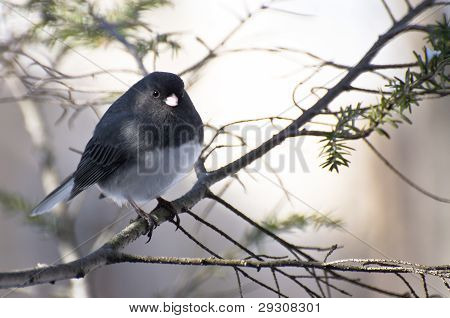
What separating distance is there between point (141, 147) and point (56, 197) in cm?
19

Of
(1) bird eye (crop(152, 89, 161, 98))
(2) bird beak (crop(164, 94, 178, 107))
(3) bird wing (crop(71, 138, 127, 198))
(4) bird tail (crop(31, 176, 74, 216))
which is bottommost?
(4) bird tail (crop(31, 176, 74, 216))

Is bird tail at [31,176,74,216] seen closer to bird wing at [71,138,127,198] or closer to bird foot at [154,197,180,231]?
bird wing at [71,138,127,198]

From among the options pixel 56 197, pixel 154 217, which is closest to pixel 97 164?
pixel 56 197

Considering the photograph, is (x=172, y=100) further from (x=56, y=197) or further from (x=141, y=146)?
(x=56, y=197)

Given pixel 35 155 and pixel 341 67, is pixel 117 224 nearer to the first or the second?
pixel 35 155

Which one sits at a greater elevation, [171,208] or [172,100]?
[172,100]

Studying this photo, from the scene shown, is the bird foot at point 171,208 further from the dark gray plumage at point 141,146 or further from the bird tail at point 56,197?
the bird tail at point 56,197

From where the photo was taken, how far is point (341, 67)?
2.38 ft

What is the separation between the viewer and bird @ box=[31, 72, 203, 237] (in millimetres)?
1000

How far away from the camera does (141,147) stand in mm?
1028

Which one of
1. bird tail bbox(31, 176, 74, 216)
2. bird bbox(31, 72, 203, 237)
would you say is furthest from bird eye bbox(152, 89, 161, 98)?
bird tail bbox(31, 176, 74, 216)

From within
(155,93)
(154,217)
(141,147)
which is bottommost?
(154,217)

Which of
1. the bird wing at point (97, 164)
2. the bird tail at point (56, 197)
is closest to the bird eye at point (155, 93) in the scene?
the bird wing at point (97, 164)
